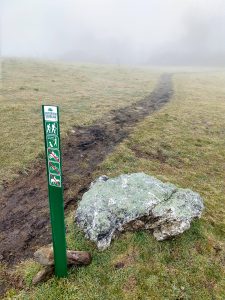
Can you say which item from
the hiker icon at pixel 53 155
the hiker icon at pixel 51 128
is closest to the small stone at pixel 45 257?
the hiker icon at pixel 53 155

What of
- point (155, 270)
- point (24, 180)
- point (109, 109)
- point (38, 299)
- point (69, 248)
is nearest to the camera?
point (38, 299)

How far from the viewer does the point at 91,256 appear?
10820 millimetres

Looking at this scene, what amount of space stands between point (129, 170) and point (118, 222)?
6898 millimetres

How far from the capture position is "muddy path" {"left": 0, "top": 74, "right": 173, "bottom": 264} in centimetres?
1223

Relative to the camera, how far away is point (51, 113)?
7.74 m

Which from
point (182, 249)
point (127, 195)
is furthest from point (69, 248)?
point (182, 249)

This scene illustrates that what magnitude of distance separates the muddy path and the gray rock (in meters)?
2.24

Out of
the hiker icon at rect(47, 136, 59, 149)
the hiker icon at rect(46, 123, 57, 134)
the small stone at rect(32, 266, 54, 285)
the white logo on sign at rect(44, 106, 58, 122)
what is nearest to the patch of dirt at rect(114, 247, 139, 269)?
the small stone at rect(32, 266, 54, 285)

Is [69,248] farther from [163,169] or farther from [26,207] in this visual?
[163,169]

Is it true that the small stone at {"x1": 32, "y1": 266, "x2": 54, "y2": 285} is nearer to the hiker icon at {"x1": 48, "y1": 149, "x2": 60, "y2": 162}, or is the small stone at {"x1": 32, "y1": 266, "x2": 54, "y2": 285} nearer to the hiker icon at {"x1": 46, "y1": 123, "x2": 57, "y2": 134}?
the hiker icon at {"x1": 48, "y1": 149, "x2": 60, "y2": 162}

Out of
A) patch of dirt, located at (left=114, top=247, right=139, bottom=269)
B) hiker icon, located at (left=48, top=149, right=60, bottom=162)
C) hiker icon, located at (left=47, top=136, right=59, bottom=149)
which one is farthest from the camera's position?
patch of dirt, located at (left=114, top=247, right=139, bottom=269)

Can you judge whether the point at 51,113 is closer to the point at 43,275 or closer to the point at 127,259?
the point at 43,275

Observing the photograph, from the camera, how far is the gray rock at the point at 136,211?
11.3 meters

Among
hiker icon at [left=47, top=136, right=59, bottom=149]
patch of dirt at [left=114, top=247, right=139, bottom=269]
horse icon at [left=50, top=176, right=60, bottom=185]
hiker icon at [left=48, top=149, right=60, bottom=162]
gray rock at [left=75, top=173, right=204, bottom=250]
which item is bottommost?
patch of dirt at [left=114, top=247, right=139, bottom=269]
